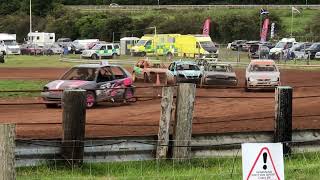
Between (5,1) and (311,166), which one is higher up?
(5,1)

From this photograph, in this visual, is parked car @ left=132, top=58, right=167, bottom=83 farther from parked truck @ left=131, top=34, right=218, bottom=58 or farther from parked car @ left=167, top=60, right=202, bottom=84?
parked truck @ left=131, top=34, right=218, bottom=58

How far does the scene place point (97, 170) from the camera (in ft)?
29.2

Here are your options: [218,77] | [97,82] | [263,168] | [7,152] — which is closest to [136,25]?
[218,77]


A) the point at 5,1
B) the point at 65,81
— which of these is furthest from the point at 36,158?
the point at 5,1

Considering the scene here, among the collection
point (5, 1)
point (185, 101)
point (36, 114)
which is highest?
point (5, 1)

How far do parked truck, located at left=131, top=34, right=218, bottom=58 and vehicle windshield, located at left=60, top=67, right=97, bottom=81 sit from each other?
126ft

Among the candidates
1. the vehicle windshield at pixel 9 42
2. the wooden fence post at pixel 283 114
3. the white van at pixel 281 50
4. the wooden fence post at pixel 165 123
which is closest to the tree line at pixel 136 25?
the white van at pixel 281 50

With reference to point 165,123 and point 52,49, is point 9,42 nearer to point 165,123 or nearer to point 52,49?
point 52,49

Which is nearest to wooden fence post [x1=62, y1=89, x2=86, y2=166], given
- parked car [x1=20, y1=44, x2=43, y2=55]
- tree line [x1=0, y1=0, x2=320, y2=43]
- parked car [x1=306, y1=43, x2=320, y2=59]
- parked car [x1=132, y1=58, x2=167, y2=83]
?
parked car [x1=132, y1=58, x2=167, y2=83]

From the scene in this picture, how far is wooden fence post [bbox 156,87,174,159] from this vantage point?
30.1 feet

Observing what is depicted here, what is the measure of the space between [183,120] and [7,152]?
4.32 meters

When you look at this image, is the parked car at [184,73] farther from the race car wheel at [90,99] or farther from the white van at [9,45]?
the white van at [9,45]

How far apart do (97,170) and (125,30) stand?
324 ft

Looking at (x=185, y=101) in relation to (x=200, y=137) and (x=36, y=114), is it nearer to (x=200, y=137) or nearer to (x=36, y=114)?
(x=200, y=137)
